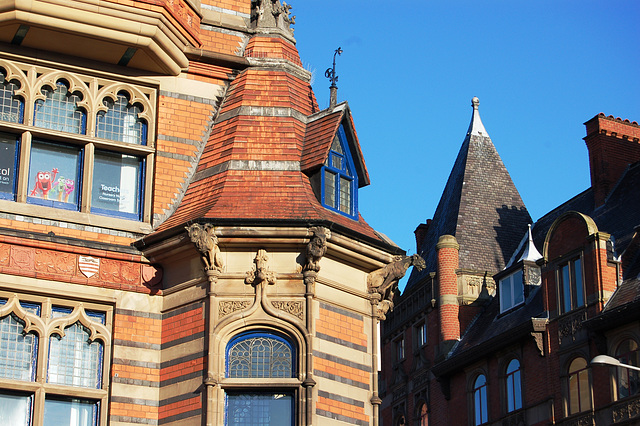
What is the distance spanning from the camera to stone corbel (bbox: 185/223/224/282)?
1858 centimetres

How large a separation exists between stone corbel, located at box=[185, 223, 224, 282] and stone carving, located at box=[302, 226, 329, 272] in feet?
4.69

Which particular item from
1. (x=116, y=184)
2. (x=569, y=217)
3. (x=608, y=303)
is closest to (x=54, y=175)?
(x=116, y=184)

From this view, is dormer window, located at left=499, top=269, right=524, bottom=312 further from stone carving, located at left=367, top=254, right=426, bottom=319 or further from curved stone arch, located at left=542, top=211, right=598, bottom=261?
stone carving, located at left=367, top=254, right=426, bottom=319

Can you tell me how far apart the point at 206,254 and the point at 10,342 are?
11.0ft

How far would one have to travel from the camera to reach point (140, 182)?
20375mm

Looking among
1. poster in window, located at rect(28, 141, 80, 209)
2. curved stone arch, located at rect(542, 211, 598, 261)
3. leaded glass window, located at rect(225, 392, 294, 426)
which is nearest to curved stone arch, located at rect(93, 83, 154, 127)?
poster in window, located at rect(28, 141, 80, 209)

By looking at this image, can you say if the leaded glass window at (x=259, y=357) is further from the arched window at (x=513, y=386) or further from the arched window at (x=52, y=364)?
the arched window at (x=513, y=386)

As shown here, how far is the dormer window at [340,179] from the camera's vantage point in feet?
67.1

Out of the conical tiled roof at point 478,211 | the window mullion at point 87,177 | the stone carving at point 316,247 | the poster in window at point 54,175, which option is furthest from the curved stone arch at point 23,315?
the conical tiled roof at point 478,211

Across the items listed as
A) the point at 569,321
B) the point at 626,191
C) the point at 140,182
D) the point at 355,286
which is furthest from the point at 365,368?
the point at 626,191

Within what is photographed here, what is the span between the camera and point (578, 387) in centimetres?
3741

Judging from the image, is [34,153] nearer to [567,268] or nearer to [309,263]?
[309,263]

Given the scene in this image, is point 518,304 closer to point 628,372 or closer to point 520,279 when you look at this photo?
point 520,279

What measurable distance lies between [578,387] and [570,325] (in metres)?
2.05
